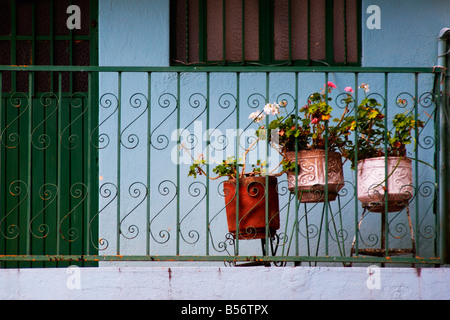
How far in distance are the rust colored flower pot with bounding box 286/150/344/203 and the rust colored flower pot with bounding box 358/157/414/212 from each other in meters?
0.18

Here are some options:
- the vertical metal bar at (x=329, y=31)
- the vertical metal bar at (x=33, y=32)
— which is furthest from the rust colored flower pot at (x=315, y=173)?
the vertical metal bar at (x=33, y=32)

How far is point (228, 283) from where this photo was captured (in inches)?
200

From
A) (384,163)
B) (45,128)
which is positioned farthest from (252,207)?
(45,128)

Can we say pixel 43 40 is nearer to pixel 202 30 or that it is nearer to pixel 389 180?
pixel 202 30

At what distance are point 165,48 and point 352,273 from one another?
2619 millimetres

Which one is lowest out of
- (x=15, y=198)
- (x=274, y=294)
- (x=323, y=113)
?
(x=274, y=294)

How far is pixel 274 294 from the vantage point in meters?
5.07

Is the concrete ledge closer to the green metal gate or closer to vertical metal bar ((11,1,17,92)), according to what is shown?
the green metal gate

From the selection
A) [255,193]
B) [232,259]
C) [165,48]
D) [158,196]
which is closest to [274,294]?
[232,259]

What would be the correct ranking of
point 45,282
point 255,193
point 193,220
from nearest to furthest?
point 45,282
point 255,193
point 193,220

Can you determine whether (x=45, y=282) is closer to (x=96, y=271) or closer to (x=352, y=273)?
(x=96, y=271)

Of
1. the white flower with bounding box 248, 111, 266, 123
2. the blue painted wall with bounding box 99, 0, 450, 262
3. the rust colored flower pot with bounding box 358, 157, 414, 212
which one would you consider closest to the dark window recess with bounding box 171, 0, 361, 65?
the blue painted wall with bounding box 99, 0, 450, 262

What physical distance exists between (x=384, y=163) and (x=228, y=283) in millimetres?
1317

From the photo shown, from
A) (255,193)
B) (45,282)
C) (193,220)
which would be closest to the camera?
(45,282)
